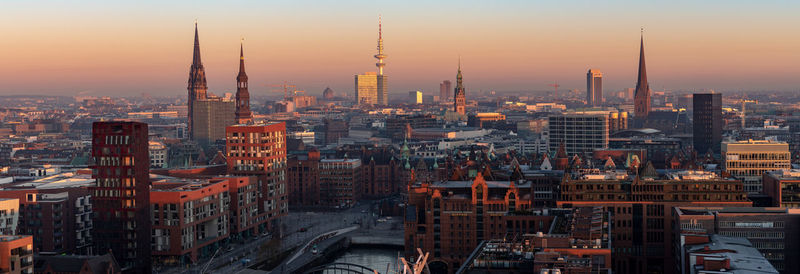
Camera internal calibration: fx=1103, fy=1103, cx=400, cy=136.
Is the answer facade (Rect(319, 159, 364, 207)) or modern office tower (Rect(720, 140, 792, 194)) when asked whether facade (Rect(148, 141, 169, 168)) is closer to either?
facade (Rect(319, 159, 364, 207))

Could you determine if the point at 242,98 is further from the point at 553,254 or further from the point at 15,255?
the point at 553,254

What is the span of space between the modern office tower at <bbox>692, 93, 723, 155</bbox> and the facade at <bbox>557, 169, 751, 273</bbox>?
4016 inches

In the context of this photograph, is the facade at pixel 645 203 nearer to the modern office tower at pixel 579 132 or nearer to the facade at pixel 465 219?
the facade at pixel 465 219

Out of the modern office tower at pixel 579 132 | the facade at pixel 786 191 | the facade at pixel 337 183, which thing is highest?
the modern office tower at pixel 579 132

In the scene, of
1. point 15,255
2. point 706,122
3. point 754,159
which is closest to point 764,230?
point 754,159

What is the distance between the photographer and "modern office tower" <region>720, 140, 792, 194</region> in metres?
112

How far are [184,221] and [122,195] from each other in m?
7.12

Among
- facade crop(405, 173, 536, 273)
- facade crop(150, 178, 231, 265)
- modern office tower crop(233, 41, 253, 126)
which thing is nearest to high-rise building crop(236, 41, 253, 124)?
modern office tower crop(233, 41, 253, 126)

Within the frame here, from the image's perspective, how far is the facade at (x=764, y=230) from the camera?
73750 mm

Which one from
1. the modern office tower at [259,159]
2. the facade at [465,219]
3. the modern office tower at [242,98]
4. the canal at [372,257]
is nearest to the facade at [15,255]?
the facade at [465,219]

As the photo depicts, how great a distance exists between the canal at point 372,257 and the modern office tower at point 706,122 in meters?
92.2

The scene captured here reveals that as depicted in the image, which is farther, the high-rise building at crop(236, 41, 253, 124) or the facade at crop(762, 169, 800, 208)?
the high-rise building at crop(236, 41, 253, 124)

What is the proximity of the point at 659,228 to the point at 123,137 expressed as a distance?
41115 mm

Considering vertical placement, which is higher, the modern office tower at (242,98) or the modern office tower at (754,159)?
the modern office tower at (242,98)
